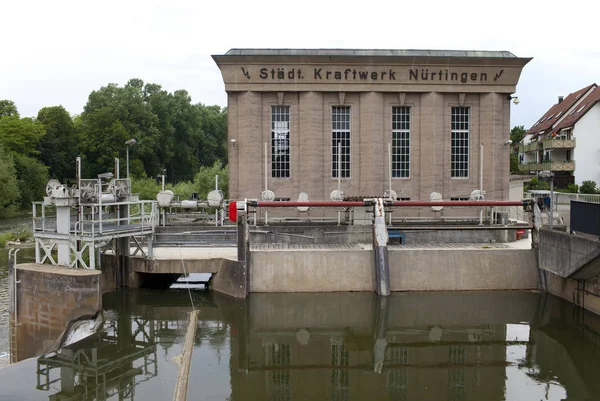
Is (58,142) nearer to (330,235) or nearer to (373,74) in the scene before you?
(373,74)

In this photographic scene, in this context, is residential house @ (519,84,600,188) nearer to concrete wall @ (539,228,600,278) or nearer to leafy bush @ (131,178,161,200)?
concrete wall @ (539,228,600,278)

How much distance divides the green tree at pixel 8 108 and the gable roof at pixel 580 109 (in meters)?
64.5

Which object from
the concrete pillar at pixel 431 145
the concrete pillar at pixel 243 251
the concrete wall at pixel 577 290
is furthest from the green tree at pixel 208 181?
the concrete wall at pixel 577 290

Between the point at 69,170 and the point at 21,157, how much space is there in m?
10.8

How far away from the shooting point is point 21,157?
6419 cm

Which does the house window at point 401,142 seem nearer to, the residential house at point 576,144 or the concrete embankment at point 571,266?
the concrete embankment at point 571,266

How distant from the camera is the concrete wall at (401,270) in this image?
23.3 meters

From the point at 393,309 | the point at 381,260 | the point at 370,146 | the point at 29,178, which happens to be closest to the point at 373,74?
the point at 370,146

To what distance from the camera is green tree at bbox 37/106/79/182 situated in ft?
236

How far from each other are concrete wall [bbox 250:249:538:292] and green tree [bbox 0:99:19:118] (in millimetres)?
62122

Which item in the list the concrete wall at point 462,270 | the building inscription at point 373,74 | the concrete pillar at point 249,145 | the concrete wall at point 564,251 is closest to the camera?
the concrete wall at point 564,251

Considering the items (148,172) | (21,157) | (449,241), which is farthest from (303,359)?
(148,172)

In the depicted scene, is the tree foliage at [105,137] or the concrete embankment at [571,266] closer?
the concrete embankment at [571,266]

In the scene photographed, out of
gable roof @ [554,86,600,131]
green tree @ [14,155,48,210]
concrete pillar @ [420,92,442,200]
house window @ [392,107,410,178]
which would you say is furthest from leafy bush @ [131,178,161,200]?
gable roof @ [554,86,600,131]
